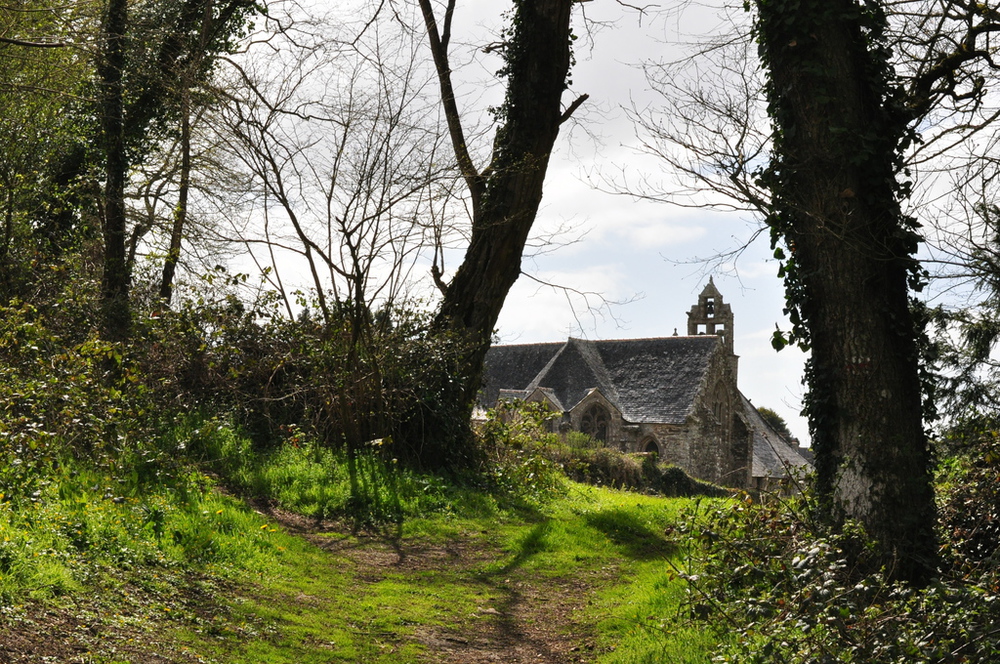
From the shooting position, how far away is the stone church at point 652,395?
41.5m

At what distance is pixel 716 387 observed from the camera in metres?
43.7

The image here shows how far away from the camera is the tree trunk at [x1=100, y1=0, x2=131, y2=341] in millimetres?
12953

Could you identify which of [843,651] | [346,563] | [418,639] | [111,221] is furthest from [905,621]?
[111,221]

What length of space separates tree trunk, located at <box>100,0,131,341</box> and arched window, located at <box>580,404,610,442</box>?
30239mm

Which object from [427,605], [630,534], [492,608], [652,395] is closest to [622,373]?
[652,395]

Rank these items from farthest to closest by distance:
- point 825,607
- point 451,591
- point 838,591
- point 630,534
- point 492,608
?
point 630,534
point 451,591
point 492,608
point 838,591
point 825,607

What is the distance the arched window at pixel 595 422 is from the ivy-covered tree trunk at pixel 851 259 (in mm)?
34773

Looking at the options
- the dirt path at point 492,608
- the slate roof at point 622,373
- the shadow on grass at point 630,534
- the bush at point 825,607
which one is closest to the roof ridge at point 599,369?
the slate roof at point 622,373

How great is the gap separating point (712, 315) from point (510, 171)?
1834 inches

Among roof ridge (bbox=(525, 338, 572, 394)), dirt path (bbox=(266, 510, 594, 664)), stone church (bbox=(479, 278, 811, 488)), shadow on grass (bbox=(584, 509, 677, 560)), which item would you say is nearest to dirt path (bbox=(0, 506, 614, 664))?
dirt path (bbox=(266, 510, 594, 664))

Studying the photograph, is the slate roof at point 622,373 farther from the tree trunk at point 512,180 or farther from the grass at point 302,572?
the grass at point 302,572

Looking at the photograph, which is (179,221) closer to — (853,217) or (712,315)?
(853,217)

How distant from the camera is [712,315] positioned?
5853 cm

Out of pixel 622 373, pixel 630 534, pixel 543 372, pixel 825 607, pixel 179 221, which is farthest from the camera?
pixel 622 373
